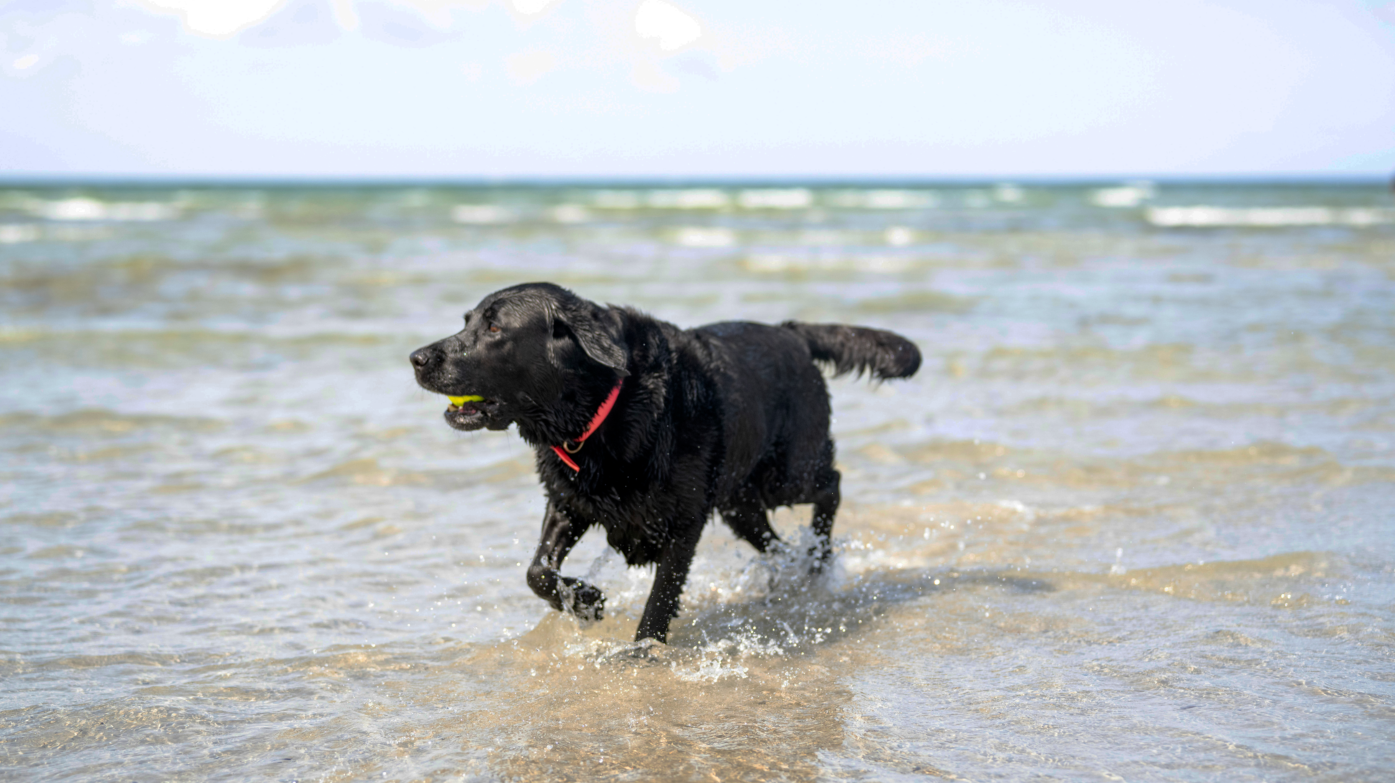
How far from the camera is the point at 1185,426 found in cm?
702

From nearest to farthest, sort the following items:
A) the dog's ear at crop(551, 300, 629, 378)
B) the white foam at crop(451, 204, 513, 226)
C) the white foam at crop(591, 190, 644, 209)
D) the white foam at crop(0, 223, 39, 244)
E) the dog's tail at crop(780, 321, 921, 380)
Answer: the dog's ear at crop(551, 300, 629, 378)
the dog's tail at crop(780, 321, 921, 380)
the white foam at crop(0, 223, 39, 244)
the white foam at crop(451, 204, 513, 226)
the white foam at crop(591, 190, 644, 209)

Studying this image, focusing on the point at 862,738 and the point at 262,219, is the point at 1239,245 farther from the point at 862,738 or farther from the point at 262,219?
the point at 262,219

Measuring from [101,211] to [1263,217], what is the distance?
44179 millimetres

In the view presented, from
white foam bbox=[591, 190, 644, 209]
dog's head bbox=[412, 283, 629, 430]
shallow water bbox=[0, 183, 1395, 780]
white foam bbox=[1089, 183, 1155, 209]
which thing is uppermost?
dog's head bbox=[412, 283, 629, 430]

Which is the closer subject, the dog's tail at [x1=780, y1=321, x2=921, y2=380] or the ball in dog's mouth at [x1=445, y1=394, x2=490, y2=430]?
the ball in dog's mouth at [x1=445, y1=394, x2=490, y2=430]

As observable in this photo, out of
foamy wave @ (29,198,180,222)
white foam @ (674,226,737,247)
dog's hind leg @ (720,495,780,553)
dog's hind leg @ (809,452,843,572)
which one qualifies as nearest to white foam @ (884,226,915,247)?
white foam @ (674,226,737,247)

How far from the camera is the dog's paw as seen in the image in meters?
4.01

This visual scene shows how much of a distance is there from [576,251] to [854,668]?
20.3 m

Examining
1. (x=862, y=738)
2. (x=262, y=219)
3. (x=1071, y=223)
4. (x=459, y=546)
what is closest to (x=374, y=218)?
(x=262, y=219)

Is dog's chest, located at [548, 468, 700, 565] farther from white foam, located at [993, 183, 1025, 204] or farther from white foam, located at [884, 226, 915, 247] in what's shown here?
white foam, located at [993, 183, 1025, 204]

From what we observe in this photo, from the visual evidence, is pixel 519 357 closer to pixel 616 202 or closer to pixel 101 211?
pixel 101 211

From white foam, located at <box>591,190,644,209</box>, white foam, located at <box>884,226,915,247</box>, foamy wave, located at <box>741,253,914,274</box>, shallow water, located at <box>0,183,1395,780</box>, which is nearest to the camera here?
shallow water, located at <box>0,183,1395,780</box>

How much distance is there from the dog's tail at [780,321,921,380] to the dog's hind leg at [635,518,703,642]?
1394 mm

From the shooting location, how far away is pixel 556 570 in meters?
3.98
